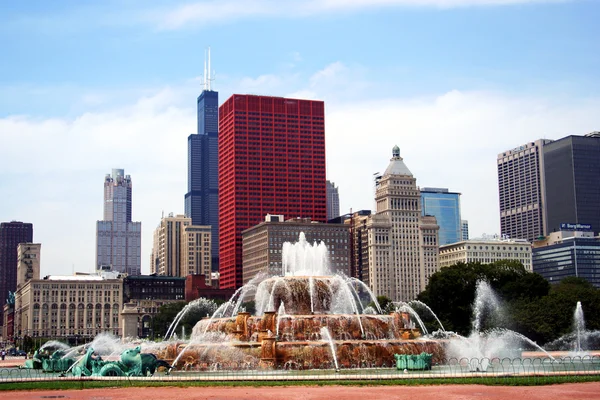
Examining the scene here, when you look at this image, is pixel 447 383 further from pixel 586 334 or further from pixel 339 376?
pixel 586 334

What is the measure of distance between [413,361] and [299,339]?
33.1 feet

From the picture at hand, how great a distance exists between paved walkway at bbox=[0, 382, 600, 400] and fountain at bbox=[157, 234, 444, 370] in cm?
1330

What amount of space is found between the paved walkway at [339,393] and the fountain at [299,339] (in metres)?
13.3

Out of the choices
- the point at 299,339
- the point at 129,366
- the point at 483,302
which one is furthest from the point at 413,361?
the point at 483,302

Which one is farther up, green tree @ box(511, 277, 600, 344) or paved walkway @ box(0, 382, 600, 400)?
green tree @ box(511, 277, 600, 344)

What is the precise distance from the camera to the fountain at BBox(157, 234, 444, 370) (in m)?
58.7

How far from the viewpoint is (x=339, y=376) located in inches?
1898

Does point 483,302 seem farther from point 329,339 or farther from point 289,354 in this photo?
point 289,354

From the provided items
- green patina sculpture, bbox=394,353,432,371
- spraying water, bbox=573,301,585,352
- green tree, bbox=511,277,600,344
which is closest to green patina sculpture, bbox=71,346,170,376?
green patina sculpture, bbox=394,353,432,371

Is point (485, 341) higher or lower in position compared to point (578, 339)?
higher

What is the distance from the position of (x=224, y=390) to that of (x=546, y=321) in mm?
68286

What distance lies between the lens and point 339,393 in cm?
4228

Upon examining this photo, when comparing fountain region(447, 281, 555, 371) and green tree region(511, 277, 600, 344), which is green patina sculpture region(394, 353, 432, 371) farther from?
green tree region(511, 277, 600, 344)

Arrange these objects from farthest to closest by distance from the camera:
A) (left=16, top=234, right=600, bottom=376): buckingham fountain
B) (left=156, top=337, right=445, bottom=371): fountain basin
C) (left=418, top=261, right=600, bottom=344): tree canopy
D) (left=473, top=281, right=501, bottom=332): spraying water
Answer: (left=473, top=281, right=501, bottom=332): spraying water → (left=418, top=261, right=600, bottom=344): tree canopy → (left=156, top=337, right=445, bottom=371): fountain basin → (left=16, top=234, right=600, bottom=376): buckingham fountain
